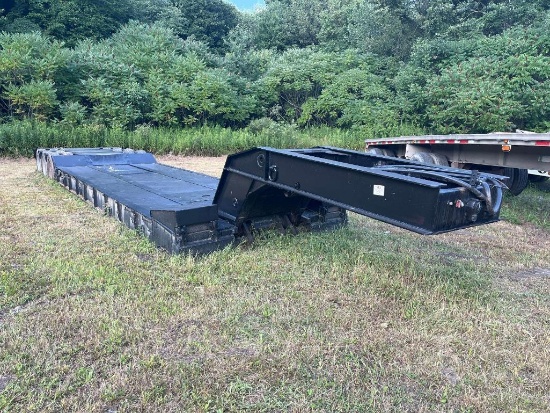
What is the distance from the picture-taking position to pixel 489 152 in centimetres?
642

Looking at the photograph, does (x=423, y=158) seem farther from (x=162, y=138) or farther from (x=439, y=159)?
(x=162, y=138)

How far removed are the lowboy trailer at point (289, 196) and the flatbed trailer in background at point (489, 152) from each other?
2683 mm

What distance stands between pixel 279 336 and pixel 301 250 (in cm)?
157

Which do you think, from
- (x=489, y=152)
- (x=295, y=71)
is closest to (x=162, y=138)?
(x=295, y=71)

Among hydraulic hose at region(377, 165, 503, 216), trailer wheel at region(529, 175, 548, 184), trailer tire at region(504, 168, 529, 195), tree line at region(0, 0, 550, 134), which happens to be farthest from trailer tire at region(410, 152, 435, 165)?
tree line at region(0, 0, 550, 134)

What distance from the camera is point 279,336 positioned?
2.61 meters

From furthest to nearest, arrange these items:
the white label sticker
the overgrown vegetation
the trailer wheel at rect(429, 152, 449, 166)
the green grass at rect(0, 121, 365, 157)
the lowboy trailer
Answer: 1. the overgrown vegetation
2. the green grass at rect(0, 121, 365, 157)
3. the trailer wheel at rect(429, 152, 449, 166)
4. the white label sticker
5. the lowboy trailer

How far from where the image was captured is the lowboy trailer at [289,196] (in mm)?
2723

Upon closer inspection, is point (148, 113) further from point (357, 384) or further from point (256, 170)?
point (357, 384)

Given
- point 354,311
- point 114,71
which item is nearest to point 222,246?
point 354,311

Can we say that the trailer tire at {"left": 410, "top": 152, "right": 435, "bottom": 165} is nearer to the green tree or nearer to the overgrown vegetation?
the overgrown vegetation

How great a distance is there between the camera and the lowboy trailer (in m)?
2.72

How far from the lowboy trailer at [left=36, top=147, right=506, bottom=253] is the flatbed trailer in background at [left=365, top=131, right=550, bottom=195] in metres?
2.68

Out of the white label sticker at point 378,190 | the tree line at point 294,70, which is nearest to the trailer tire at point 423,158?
the white label sticker at point 378,190
